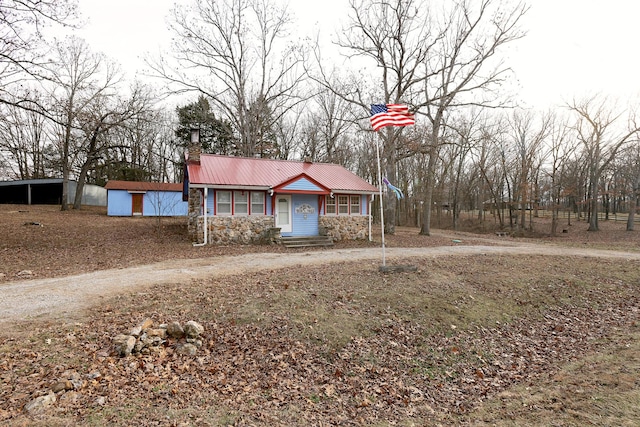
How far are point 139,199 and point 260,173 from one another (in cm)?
1388

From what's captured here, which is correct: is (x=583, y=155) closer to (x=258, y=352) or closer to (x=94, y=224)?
(x=258, y=352)

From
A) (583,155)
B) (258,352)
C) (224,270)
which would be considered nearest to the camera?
(258,352)

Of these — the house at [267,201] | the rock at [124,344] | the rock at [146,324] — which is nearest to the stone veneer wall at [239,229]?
the house at [267,201]

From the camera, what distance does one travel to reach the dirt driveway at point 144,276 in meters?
5.59

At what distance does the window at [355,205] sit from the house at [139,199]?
1396 cm

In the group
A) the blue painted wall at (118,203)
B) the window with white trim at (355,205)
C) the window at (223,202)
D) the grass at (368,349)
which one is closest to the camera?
the grass at (368,349)

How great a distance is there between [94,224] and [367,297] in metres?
16.6

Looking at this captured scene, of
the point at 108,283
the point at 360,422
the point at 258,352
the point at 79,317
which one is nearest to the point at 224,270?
the point at 108,283

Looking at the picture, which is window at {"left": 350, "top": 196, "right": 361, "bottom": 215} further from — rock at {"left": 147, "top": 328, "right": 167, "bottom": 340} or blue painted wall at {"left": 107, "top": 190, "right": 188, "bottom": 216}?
blue painted wall at {"left": 107, "top": 190, "right": 188, "bottom": 216}

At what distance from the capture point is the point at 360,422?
3516mm

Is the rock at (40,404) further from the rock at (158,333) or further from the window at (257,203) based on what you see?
the window at (257,203)

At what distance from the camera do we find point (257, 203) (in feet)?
47.2

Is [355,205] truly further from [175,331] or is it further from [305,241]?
[175,331]

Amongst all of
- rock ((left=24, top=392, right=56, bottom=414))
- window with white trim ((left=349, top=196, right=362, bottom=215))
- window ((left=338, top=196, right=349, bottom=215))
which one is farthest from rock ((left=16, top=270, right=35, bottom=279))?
window with white trim ((left=349, top=196, right=362, bottom=215))
